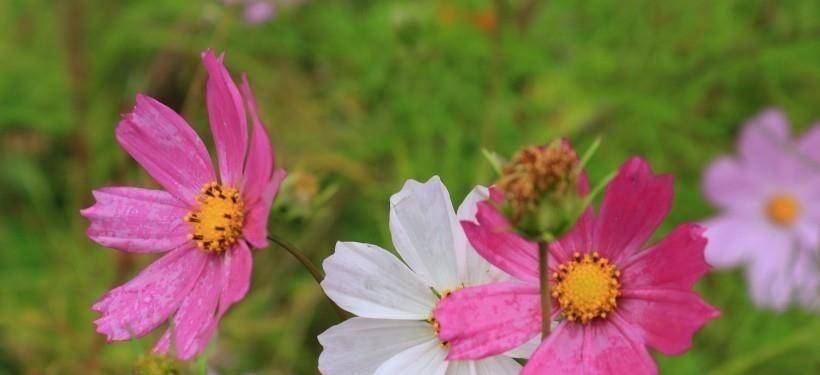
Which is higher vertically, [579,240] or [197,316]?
[579,240]

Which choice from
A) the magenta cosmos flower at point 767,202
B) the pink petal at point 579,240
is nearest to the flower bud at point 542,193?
the pink petal at point 579,240

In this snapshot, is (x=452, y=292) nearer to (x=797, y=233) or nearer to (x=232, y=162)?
(x=232, y=162)

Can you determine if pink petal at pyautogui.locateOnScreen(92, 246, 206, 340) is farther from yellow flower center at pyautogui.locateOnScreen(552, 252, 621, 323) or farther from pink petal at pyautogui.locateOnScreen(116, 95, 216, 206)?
yellow flower center at pyautogui.locateOnScreen(552, 252, 621, 323)

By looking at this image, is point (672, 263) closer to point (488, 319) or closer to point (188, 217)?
point (488, 319)

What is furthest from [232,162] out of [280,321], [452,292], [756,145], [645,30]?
[756,145]

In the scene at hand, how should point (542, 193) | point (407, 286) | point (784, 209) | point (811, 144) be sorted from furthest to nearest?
point (784, 209)
point (811, 144)
point (407, 286)
point (542, 193)

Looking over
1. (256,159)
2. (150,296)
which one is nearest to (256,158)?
(256,159)

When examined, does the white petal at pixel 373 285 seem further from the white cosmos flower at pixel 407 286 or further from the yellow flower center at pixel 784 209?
→ the yellow flower center at pixel 784 209
